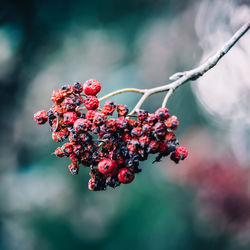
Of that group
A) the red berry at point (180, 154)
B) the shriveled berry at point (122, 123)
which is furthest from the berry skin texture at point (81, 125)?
the red berry at point (180, 154)

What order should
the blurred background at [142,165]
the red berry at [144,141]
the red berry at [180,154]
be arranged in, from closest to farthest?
the red berry at [144,141]
the red berry at [180,154]
the blurred background at [142,165]

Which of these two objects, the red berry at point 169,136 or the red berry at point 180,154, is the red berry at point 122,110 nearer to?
the red berry at point 169,136

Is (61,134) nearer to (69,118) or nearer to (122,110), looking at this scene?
(69,118)

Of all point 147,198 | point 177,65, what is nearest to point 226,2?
point 177,65

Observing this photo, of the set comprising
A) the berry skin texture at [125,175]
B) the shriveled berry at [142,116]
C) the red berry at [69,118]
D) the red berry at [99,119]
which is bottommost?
the berry skin texture at [125,175]

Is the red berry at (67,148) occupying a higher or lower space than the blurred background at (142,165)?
lower

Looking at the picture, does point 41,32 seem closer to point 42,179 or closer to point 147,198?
point 42,179

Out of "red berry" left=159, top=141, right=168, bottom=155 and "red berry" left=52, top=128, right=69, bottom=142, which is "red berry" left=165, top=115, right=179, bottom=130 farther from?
"red berry" left=52, top=128, right=69, bottom=142

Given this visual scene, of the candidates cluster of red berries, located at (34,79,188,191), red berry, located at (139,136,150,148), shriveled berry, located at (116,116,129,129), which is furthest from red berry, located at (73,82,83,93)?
red berry, located at (139,136,150,148)
